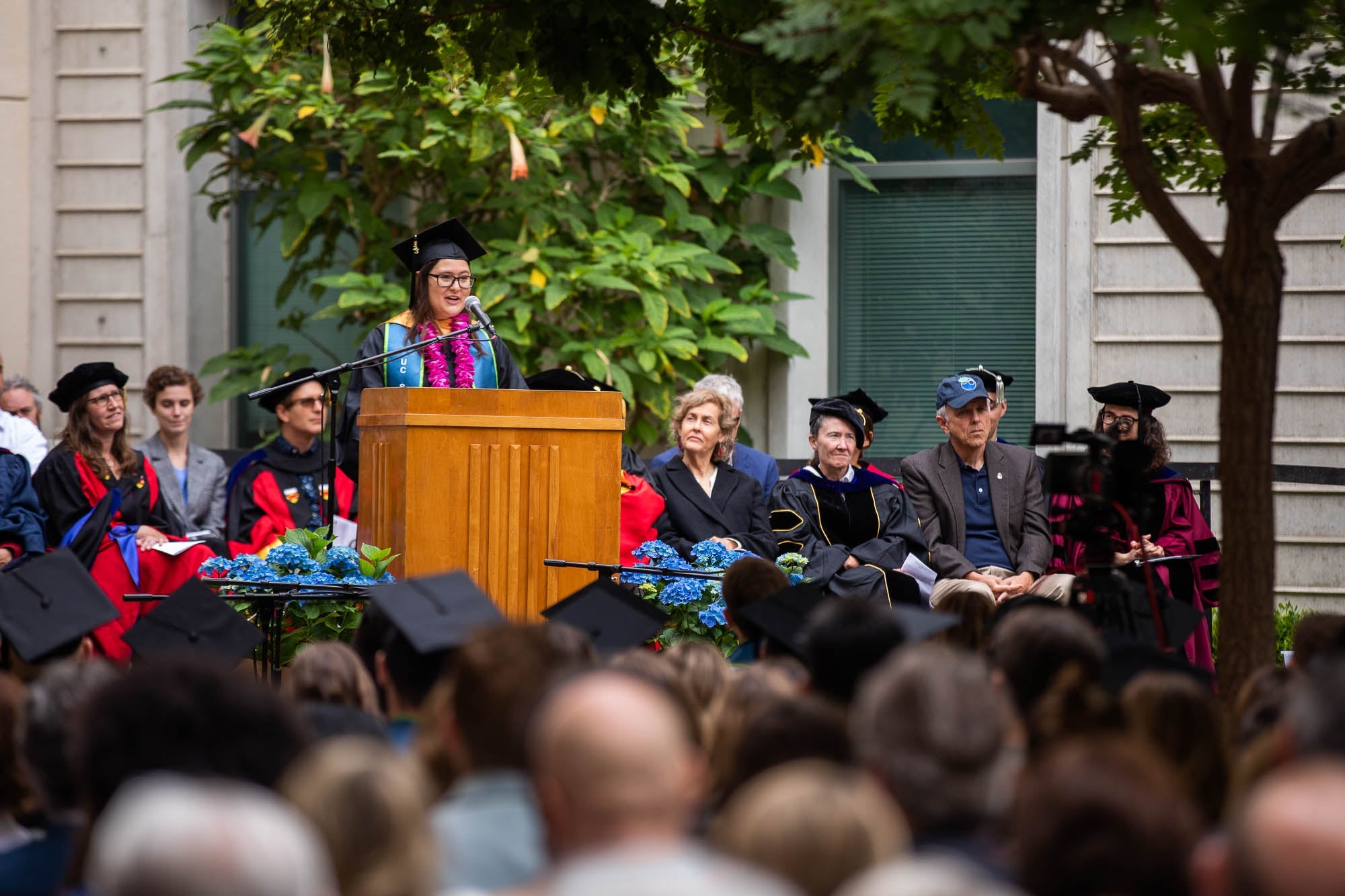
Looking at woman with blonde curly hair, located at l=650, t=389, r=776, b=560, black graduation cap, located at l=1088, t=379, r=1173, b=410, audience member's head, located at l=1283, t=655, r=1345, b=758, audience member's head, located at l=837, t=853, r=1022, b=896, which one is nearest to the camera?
audience member's head, located at l=837, t=853, r=1022, b=896

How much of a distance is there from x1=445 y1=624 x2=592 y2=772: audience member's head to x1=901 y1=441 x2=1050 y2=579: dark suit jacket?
457 cm

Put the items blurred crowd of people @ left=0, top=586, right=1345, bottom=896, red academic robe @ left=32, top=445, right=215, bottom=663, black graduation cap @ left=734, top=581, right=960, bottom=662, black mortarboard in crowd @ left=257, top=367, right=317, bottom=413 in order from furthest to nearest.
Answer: black mortarboard in crowd @ left=257, top=367, right=317, bottom=413 → red academic robe @ left=32, top=445, right=215, bottom=663 → black graduation cap @ left=734, top=581, right=960, bottom=662 → blurred crowd of people @ left=0, top=586, right=1345, bottom=896

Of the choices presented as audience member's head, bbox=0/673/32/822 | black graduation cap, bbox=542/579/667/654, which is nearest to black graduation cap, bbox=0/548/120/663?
black graduation cap, bbox=542/579/667/654

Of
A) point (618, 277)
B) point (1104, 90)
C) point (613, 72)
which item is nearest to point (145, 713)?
point (613, 72)

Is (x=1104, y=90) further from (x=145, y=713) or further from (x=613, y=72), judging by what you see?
(x=145, y=713)

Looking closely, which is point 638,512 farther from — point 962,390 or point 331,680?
point 331,680

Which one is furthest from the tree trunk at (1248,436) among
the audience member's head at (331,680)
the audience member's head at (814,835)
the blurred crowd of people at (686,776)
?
the audience member's head at (814,835)

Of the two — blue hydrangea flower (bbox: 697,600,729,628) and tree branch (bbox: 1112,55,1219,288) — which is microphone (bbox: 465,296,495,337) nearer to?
blue hydrangea flower (bbox: 697,600,729,628)

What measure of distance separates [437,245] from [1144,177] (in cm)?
336

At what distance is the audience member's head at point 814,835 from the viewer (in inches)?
76.4

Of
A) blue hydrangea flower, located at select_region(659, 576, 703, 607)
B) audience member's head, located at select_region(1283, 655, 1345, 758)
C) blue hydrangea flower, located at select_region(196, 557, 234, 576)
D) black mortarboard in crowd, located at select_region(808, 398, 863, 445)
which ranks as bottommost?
blue hydrangea flower, located at select_region(659, 576, 703, 607)

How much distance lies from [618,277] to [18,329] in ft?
13.2

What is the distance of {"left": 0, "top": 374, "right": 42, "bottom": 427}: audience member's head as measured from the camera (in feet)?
28.4

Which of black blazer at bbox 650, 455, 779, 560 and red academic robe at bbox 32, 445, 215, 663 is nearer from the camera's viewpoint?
red academic robe at bbox 32, 445, 215, 663
